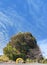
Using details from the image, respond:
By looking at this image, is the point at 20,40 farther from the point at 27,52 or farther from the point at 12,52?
the point at 12,52

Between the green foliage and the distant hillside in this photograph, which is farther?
the distant hillside

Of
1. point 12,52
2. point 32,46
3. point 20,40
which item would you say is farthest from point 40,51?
point 12,52

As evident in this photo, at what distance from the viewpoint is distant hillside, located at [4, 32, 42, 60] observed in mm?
47562

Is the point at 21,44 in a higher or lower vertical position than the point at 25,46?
higher

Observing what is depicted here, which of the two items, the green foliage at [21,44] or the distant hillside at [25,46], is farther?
the distant hillside at [25,46]

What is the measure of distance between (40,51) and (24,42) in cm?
402

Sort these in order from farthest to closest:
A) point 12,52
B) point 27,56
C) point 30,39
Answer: point 30,39, point 27,56, point 12,52

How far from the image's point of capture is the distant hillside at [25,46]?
4756 centimetres

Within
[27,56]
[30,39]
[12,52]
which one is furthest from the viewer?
[30,39]

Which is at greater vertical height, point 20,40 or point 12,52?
point 20,40

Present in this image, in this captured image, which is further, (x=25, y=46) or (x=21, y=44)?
(x=25, y=46)

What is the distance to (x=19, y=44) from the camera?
4847 centimetres

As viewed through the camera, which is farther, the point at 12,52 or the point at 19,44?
the point at 19,44

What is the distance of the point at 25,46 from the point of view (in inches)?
1927
